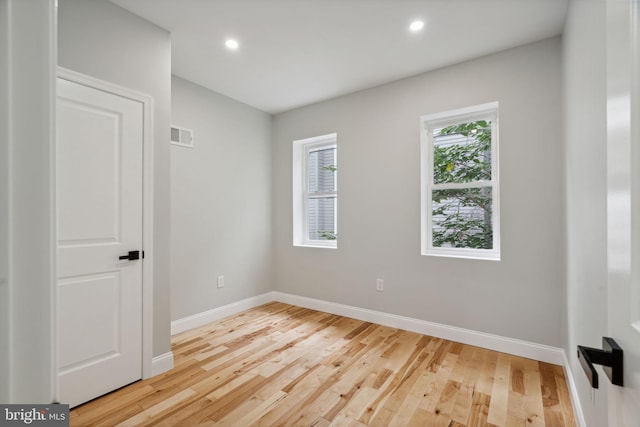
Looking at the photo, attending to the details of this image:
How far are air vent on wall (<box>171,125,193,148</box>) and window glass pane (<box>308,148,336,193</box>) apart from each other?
5.26 ft

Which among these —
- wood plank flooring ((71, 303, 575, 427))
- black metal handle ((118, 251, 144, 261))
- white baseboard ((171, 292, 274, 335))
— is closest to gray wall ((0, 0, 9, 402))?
wood plank flooring ((71, 303, 575, 427))

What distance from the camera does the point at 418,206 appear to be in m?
3.06

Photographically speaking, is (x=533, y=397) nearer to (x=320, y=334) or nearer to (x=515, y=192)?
(x=515, y=192)

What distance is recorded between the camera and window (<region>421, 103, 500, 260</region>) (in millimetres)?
2809

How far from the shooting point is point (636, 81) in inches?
19.7

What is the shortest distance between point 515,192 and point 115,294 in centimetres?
323

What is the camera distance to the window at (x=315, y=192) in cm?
396

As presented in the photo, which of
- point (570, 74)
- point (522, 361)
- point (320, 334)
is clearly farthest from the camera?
point (320, 334)

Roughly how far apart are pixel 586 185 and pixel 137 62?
293 cm

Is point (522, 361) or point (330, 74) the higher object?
point (330, 74)

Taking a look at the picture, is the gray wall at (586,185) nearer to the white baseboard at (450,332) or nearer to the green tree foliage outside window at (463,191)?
the white baseboard at (450,332)

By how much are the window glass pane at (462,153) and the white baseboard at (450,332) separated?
144cm

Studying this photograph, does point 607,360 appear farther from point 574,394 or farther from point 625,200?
point 574,394

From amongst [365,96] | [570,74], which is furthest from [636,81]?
[365,96]
